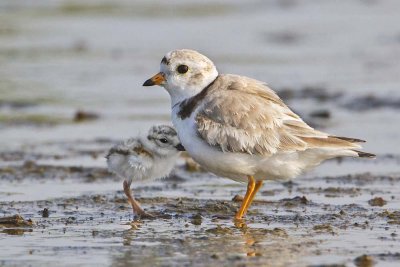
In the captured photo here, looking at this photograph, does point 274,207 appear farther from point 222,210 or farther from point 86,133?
point 86,133

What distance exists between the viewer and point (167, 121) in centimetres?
1192

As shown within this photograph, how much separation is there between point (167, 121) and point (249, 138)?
14.7ft

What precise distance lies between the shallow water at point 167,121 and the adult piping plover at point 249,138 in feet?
1.24

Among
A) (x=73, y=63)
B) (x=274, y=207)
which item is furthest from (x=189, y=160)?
(x=73, y=63)

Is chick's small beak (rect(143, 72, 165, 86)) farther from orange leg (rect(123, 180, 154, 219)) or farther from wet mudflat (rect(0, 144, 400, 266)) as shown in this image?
wet mudflat (rect(0, 144, 400, 266))

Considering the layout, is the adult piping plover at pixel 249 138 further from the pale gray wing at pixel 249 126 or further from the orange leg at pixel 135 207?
the orange leg at pixel 135 207

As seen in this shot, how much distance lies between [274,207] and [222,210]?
403mm

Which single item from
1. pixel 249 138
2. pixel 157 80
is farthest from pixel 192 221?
pixel 157 80

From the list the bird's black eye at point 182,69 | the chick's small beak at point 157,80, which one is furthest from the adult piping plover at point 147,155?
the bird's black eye at point 182,69

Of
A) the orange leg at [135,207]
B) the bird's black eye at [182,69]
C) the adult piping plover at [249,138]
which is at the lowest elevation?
the orange leg at [135,207]

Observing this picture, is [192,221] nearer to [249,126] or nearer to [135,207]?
[135,207]

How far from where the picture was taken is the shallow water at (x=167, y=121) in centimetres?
682

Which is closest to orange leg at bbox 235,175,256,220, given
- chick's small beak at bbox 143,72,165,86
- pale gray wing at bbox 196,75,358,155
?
pale gray wing at bbox 196,75,358,155

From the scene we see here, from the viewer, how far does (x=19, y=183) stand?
9000mm
